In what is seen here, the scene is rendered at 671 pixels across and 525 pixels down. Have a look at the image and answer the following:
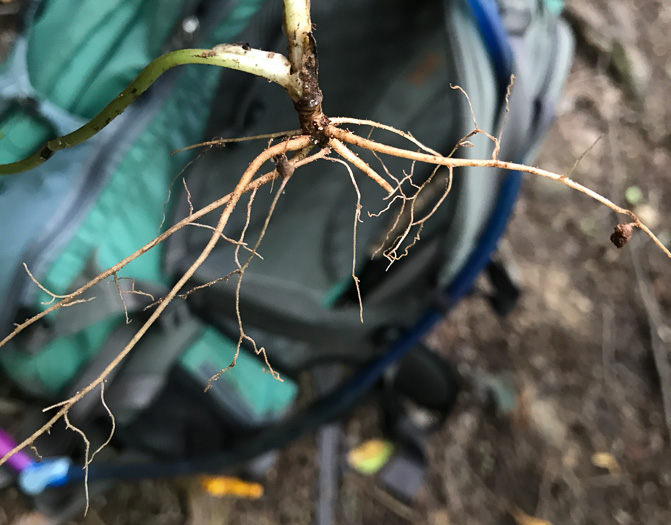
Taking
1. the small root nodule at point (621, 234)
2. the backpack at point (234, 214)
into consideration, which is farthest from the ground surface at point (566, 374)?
the small root nodule at point (621, 234)

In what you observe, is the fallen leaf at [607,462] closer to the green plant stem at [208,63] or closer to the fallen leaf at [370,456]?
the fallen leaf at [370,456]

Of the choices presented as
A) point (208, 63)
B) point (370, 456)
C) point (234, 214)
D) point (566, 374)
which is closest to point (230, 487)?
point (370, 456)

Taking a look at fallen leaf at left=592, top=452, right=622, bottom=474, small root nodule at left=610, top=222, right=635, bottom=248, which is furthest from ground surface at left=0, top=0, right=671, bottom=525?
small root nodule at left=610, top=222, right=635, bottom=248

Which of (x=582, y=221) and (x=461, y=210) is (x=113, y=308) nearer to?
(x=461, y=210)

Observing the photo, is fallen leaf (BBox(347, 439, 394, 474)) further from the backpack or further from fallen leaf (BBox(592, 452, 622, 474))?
fallen leaf (BBox(592, 452, 622, 474))

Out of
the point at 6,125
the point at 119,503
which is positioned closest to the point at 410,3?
the point at 6,125

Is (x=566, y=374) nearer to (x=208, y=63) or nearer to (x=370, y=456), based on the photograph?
(x=370, y=456)
